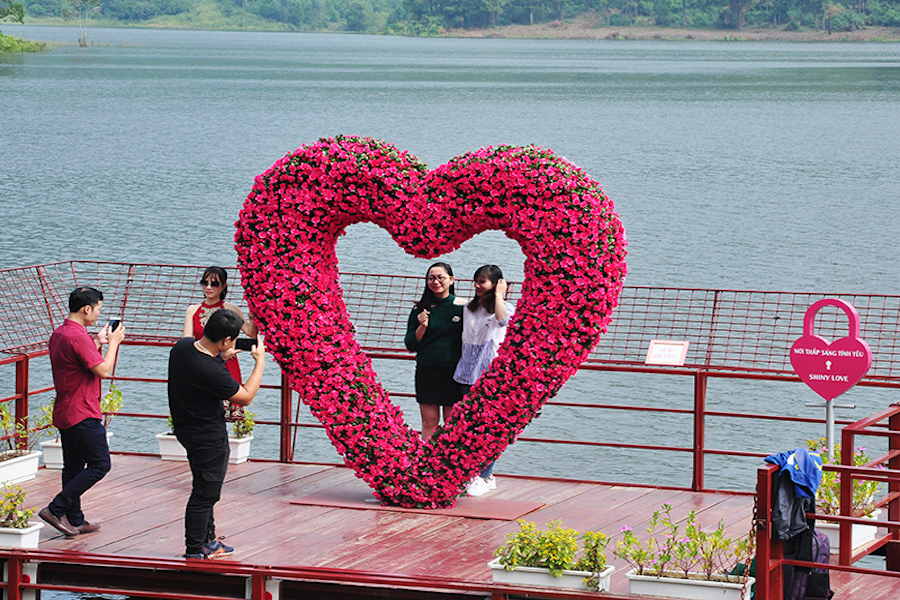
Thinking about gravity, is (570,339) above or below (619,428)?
above

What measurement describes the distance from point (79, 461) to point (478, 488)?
310 cm

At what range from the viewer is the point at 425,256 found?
33.3ft

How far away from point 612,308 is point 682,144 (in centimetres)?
4817

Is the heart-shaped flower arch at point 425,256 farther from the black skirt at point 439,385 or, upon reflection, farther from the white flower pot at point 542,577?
the white flower pot at point 542,577

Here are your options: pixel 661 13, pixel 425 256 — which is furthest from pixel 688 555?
pixel 661 13

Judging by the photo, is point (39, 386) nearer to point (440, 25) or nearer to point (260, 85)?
point (260, 85)

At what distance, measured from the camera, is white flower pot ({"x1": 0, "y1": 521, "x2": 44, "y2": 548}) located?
356 inches

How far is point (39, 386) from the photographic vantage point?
71.9ft

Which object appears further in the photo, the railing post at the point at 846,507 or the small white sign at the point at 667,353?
the small white sign at the point at 667,353

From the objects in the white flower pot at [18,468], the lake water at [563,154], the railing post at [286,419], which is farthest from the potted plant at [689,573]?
the lake water at [563,154]

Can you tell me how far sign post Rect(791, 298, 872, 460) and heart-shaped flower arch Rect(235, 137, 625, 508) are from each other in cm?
140

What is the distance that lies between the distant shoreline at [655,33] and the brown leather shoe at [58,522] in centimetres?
13720

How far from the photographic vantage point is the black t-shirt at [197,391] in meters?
8.34

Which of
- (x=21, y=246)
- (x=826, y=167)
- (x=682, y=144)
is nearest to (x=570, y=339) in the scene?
(x=21, y=246)
